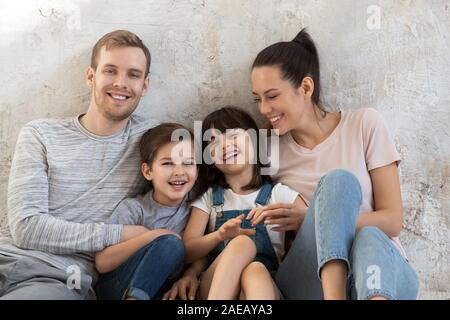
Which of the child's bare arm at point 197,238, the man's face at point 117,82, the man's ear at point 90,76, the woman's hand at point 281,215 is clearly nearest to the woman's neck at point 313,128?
the woman's hand at point 281,215

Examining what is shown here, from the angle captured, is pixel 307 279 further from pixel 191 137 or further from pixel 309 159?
pixel 191 137

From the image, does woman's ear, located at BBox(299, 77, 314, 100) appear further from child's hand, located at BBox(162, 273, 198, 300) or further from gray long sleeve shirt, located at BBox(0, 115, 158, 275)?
child's hand, located at BBox(162, 273, 198, 300)

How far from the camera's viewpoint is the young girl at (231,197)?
1388 mm

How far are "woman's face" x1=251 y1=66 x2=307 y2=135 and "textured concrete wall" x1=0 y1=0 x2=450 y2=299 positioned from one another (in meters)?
0.15

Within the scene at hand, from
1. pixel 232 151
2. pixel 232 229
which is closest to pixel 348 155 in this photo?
pixel 232 151

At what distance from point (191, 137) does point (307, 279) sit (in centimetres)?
51

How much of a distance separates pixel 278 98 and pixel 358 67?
31 centimetres

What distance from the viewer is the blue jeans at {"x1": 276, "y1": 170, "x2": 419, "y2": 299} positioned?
1.07 m

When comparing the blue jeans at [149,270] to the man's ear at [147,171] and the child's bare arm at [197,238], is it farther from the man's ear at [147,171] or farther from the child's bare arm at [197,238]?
the man's ear at [147,171]

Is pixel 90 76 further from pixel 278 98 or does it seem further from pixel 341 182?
pixel 341 182

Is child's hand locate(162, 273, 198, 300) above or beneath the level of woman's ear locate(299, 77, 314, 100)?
beneath

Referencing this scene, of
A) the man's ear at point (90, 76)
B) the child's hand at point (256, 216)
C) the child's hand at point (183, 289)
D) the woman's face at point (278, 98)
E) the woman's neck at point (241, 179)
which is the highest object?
the man's ear at point (90, 76)

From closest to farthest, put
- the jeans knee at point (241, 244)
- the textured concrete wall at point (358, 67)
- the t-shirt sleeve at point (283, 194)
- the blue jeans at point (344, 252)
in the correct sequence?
the blue jeans at point (344, 252) < the jeans knee at point (241, 244) < the t-shirt sleeve at point (283, 194) < the textured concrete wall at point (358, 67)

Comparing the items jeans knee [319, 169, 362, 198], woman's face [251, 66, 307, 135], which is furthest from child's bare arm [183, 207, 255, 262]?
woman's face [251, 66, 307, 135]
